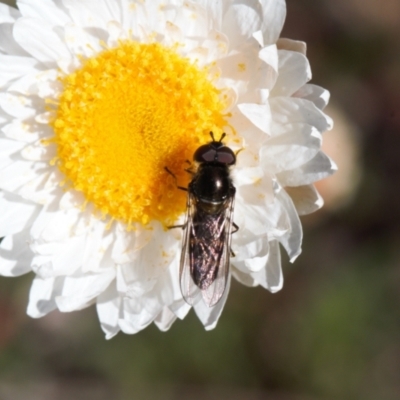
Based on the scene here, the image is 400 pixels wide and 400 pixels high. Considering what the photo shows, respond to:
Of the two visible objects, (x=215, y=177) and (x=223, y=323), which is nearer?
(x=215, y=177)

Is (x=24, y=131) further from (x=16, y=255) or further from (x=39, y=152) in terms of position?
(x=16, y=255)

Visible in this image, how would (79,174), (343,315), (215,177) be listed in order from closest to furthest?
(215,177) < (79,174) < (343,315)

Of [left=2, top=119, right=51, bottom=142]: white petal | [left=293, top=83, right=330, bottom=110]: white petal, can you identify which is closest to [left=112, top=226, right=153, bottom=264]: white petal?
[left=2, top=119, right=51, bottom=142]: white petal

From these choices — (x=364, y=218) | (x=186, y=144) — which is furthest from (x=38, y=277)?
(x=364, y=218)

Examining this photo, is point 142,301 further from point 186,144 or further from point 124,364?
point 124,364

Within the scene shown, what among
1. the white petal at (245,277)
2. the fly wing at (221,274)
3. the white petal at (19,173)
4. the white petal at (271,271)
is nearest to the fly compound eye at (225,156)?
the fly wing at (221,274)

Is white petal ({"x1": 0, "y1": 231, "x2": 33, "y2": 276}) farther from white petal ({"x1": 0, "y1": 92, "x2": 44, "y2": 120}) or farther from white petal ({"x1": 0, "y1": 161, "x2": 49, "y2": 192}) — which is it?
white petal ({"x1": 0, "y1": 92, "x2": 44, "y2": 120})
